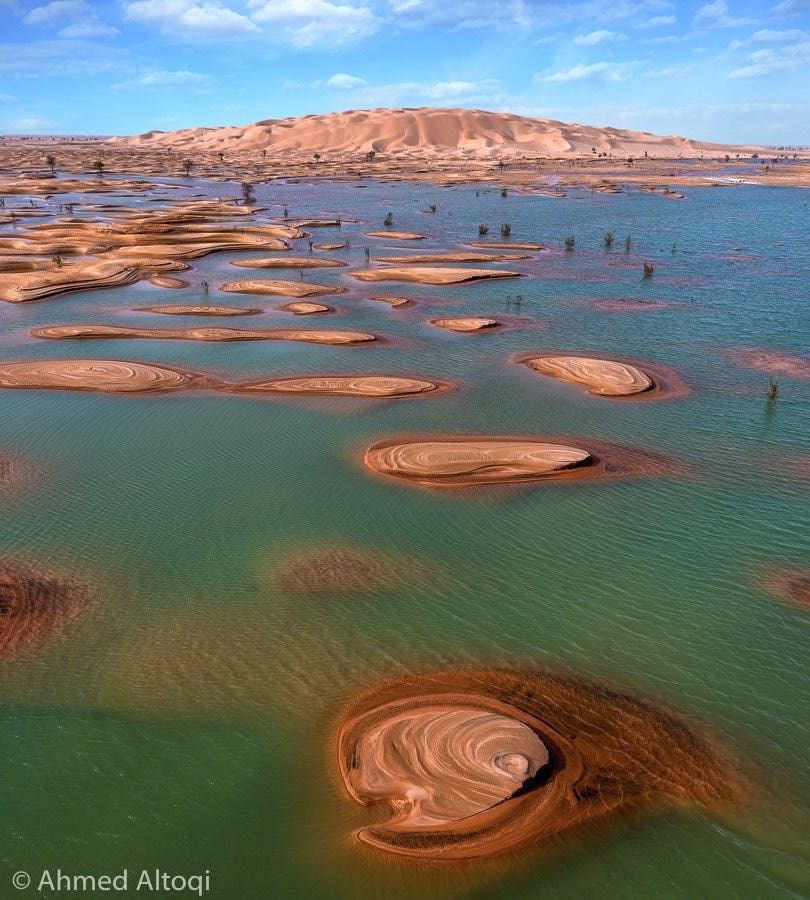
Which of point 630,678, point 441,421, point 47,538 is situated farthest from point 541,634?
point 47,538

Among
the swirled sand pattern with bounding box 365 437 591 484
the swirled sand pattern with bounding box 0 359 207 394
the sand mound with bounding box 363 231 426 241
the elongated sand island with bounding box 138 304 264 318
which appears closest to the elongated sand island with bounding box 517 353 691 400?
the swirled sand pattern with bounding box 365 437 591 484

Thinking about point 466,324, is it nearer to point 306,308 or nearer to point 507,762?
point 306,308

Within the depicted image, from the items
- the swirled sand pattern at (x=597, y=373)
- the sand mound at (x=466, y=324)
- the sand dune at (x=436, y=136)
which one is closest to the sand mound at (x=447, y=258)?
the sand mound at (x=466, y=324)

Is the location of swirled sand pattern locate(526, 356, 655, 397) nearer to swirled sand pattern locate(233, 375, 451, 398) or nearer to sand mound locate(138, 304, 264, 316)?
swirled sand pattern locate(233, 375, 451, 398)

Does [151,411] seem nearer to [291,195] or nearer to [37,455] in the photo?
[37,455]

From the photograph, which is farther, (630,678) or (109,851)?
(630,678)

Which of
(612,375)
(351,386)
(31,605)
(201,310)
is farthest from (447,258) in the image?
(31,605)

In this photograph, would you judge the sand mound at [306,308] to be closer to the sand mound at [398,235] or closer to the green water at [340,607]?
the green water at [340,607]
